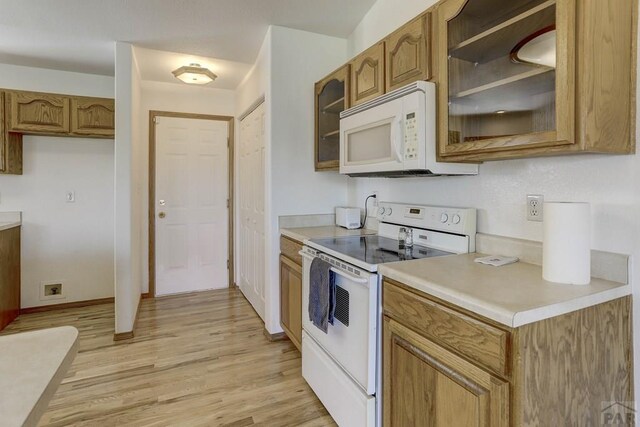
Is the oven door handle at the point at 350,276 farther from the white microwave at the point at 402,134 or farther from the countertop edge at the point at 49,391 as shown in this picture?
the countertop edge at the point at 49,391

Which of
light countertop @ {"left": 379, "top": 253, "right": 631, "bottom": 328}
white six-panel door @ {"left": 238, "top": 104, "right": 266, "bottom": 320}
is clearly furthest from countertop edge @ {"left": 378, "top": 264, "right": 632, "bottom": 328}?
white six-panel door @ {"left": 238, "top": 104, "right": 266, "bottom": 320}

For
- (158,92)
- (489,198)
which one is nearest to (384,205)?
(489,198)

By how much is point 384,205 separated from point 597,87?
131 cm

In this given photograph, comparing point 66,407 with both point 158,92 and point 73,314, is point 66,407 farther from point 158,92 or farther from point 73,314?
point 158,92

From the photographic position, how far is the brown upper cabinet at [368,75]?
190cm

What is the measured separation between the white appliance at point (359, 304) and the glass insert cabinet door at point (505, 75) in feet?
1.50

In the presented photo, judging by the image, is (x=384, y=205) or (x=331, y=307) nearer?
(x=331, y=307)

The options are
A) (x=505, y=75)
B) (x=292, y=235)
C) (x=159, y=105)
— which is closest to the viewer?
(x=505, y=75)

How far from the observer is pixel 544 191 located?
1.39 meters

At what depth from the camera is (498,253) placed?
5.09 feet

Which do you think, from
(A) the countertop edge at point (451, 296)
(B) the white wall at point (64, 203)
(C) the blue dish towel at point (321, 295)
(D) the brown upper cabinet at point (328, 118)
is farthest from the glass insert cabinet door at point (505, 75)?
(B) the white wall at point (64, 203)

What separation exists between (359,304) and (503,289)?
2.01 ft

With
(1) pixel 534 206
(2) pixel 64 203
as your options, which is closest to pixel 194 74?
(2) pixel 64 203

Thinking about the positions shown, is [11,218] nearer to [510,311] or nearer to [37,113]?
[37,113]
